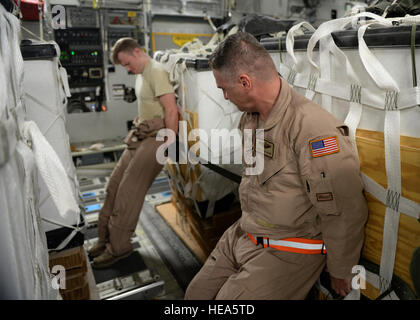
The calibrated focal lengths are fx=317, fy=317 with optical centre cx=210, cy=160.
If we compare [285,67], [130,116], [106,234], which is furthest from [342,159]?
[130,116]

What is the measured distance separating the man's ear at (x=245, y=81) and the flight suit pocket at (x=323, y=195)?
0.57m

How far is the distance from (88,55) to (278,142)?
181 inches

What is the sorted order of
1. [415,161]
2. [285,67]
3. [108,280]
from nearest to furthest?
[415,161] → [285,67] → [108,280]

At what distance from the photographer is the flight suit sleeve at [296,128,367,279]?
4.60 ft

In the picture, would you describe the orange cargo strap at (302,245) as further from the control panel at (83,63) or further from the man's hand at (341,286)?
the control panel at (83,63)

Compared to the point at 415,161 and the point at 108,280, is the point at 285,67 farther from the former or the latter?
the point at 108,280

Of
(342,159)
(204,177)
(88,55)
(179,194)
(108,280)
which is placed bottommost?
(108,280)

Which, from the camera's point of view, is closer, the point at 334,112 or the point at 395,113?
the point at 395,113

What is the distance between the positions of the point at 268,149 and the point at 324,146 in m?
0.33

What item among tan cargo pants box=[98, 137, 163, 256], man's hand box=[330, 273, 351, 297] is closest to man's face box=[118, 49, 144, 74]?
tan cargo pants box=[98, 137, 163, 256]

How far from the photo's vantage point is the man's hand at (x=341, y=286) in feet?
5.20

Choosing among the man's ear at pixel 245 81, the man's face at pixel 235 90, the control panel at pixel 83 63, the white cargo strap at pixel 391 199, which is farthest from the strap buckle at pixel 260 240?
the control panel at pixel 83 63

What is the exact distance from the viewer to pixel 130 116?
18.7 feet

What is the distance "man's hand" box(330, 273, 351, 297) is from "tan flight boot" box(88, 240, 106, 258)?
232 centimetres
